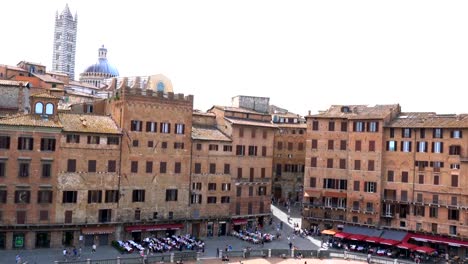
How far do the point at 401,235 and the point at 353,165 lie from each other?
1031cm

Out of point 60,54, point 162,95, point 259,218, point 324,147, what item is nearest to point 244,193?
point 259,218

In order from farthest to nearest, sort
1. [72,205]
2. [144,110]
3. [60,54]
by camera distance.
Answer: [60,54]
[144,110]
[72,205]

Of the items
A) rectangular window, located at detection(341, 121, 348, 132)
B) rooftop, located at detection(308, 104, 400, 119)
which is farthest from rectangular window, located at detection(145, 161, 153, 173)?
rectangular window, located at detection(341, 121, 348, 132)

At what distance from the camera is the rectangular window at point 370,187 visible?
2469 inches

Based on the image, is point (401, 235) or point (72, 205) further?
point (401, 235)

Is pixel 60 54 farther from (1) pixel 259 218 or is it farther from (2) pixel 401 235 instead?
(2) pixel 401 235

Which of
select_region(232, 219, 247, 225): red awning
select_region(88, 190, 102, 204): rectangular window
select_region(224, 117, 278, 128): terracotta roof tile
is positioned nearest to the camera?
select_region(88, 190, 102, 204): rectangular window

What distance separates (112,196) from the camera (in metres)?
54.7

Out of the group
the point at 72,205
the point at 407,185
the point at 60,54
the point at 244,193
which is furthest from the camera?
the point at 60,54

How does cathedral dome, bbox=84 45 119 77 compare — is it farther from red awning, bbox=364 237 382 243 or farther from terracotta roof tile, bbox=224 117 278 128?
red awning, bbox=364 237 382 243

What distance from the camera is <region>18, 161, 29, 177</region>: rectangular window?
4928 cm

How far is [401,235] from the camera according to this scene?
59.3 m

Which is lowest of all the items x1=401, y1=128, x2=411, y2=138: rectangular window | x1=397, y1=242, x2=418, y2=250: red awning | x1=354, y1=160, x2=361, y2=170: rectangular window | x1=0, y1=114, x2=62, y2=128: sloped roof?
x1=397, y1=242, x2=418, y2=250: red awning

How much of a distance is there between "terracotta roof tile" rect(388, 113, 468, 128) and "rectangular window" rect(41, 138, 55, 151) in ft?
128
